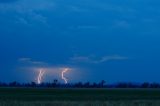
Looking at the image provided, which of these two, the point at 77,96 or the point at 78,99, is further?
the point at 77,96

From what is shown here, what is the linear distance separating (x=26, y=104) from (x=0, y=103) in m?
2.21

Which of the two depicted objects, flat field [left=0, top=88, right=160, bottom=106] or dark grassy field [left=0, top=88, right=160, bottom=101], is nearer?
flat field [left=0, top=88, right=160, bottom=106]

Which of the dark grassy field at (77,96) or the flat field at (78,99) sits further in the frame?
the dark grassy field at (77,96)

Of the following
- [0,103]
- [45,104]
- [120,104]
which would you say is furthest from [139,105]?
[0,103]

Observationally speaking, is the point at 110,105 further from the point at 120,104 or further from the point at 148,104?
the point at 148,104

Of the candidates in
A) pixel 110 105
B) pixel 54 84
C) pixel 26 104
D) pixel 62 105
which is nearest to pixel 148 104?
pixel 110 105

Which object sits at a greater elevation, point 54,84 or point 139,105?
point 54,84

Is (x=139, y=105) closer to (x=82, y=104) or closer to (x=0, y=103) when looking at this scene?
(x=82, y=104)

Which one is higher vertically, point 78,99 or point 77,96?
point 77,96

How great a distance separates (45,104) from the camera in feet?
152

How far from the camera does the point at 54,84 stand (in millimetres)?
154875

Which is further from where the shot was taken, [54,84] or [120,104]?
[54,84]

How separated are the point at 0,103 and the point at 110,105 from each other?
840cm

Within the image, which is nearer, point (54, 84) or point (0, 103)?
point (0, 103)
